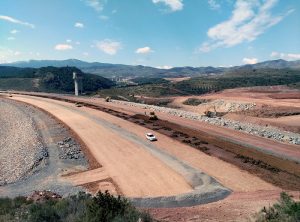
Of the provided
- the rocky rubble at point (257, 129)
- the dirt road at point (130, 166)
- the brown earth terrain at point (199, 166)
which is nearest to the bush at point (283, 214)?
the brown earth terrain at point (199, 166)

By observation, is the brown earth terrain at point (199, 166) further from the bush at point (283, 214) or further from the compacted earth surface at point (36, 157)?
the bush at point (283, 214)

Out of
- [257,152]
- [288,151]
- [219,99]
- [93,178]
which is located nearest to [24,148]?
[93,178]

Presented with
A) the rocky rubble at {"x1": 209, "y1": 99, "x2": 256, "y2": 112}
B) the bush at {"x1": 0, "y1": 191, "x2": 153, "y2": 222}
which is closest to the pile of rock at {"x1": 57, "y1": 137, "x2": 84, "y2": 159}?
the bush at {"x1": 0, "y1": 191, "x2": 153, "y2": 222}

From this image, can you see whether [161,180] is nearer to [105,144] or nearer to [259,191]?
[259,191]

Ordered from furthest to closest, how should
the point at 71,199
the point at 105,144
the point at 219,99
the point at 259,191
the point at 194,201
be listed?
the point at 219,99, the point at 105,144, the point at 259,191, the point at 194,201, the point at 71,199

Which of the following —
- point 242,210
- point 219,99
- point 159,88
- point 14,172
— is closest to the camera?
point 242,210

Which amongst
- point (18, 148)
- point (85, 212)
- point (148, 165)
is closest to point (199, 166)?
point (148, 165)

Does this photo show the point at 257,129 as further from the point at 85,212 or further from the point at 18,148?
the point at 85,212
